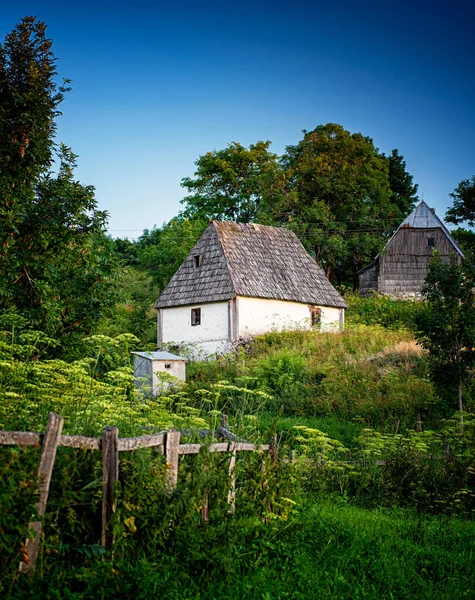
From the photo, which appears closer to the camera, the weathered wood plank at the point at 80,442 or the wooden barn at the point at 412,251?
the weathered wood plank at the point at 80,442

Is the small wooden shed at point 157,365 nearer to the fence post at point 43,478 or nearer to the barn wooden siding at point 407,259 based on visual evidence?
the fence post at point 43,478

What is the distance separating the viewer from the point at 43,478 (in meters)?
5.36

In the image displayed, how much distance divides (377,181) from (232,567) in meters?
42.2

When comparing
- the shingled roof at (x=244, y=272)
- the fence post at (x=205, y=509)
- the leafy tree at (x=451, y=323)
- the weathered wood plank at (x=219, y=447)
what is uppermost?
the shingled roof at (x=244, y=272)

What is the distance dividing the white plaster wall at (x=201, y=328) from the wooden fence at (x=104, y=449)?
21516 millimetres

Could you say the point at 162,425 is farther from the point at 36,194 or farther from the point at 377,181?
the point at 377,181

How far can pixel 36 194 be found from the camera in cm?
1340

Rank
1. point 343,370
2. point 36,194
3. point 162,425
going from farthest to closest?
point 343,370, point 36,194, point 162,425

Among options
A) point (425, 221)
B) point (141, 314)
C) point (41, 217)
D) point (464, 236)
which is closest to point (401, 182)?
point (464, 236)

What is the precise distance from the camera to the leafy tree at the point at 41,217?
40.7ft

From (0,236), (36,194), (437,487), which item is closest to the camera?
(437,487)

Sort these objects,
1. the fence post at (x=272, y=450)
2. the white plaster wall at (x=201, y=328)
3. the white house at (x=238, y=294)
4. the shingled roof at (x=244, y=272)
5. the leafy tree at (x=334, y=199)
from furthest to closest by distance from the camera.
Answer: the leafy tree at (x=334, y=199), the shingled roof at (x=244, y=272), the white house at (x=238, y=294), the white plaster wall at (x=201, y=328), the fence post at (x=272, y=450)

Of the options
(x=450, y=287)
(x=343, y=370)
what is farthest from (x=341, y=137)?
(x=450, y=287)

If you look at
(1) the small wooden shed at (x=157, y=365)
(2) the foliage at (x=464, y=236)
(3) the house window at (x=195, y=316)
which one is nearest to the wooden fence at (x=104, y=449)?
(1) the small wooden shed at (x=157, y=365)
